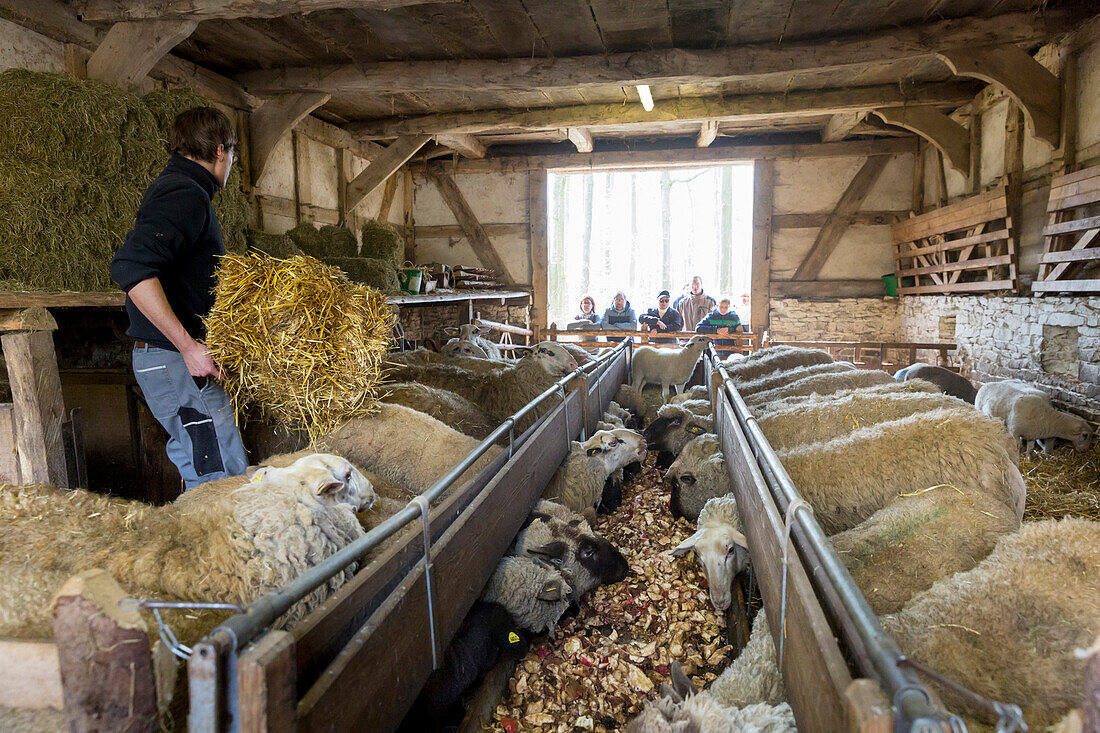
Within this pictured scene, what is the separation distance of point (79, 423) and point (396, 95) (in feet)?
23.9

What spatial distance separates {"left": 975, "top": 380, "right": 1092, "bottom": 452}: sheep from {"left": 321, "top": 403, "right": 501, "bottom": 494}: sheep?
5.83m

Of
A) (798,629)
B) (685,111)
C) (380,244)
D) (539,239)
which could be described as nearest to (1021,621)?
(798,629)

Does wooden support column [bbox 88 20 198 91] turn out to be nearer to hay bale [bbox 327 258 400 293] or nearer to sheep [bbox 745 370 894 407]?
hay bale [bbox 327 258 400 293]

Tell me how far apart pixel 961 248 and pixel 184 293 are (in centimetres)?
1085

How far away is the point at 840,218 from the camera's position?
1191 centimetres

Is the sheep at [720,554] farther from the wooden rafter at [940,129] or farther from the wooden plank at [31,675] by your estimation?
the wooden rafter at [940,129]

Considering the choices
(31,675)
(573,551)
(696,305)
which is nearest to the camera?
(31,675)

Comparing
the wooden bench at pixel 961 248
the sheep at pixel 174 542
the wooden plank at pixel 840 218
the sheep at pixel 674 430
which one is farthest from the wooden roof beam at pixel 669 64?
the sheep at pixel 174 542

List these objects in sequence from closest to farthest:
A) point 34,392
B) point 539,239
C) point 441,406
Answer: point 34,392, point 441,406, point 539,239

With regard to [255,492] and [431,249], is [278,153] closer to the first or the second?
[431,249]

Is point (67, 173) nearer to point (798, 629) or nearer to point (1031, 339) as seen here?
point (798, 629)

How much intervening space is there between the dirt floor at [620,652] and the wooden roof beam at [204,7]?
15.4ft

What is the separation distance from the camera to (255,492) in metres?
1.87

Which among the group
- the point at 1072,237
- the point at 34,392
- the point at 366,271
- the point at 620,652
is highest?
the point at 1072,237
